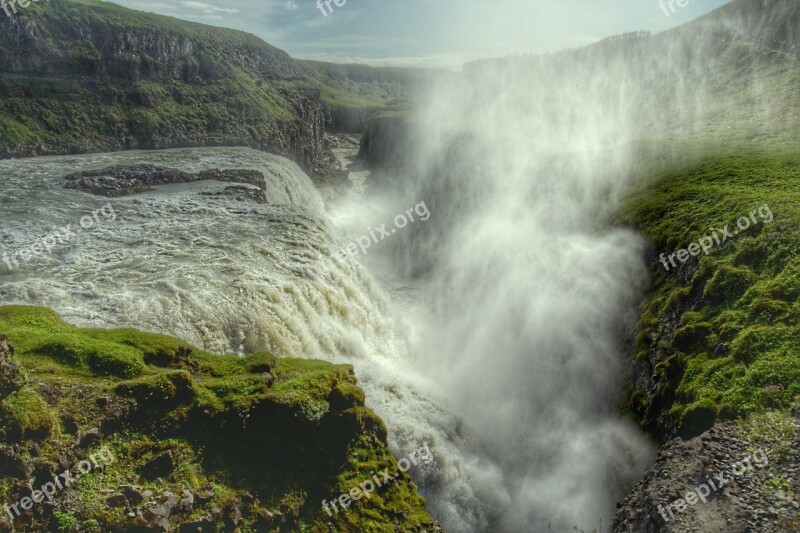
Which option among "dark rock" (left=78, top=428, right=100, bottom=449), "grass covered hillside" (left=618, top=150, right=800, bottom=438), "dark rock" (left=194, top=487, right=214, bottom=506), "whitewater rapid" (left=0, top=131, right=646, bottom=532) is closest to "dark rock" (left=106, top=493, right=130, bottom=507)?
"dark rock" (left=194, top=487, right=214, bottom=506)

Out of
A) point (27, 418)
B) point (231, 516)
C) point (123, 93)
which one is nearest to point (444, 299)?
point (231, 516)

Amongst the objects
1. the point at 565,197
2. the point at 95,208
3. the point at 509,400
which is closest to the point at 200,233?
the point at 95,208

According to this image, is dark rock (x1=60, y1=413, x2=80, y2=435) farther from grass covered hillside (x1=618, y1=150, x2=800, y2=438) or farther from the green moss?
grass covered hillside (x1=618, y1=150, x2=800, y2=438)

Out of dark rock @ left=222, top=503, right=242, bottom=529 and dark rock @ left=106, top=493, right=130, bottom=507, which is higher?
dark rock @ left=106, top=493, right=130, bottom=507

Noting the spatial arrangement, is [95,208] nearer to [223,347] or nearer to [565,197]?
[223,347]

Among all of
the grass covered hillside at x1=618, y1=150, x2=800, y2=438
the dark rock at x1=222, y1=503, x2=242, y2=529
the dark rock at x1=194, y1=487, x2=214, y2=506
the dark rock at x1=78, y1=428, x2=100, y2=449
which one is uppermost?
the grass covered hillside at x1=618, y1=150, x2=800, y2=438

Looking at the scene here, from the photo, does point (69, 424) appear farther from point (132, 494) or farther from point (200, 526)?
point (200, 526)

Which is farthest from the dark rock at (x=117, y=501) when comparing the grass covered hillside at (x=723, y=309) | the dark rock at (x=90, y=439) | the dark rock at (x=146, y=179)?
the dark rock at (x=146, y=179)
